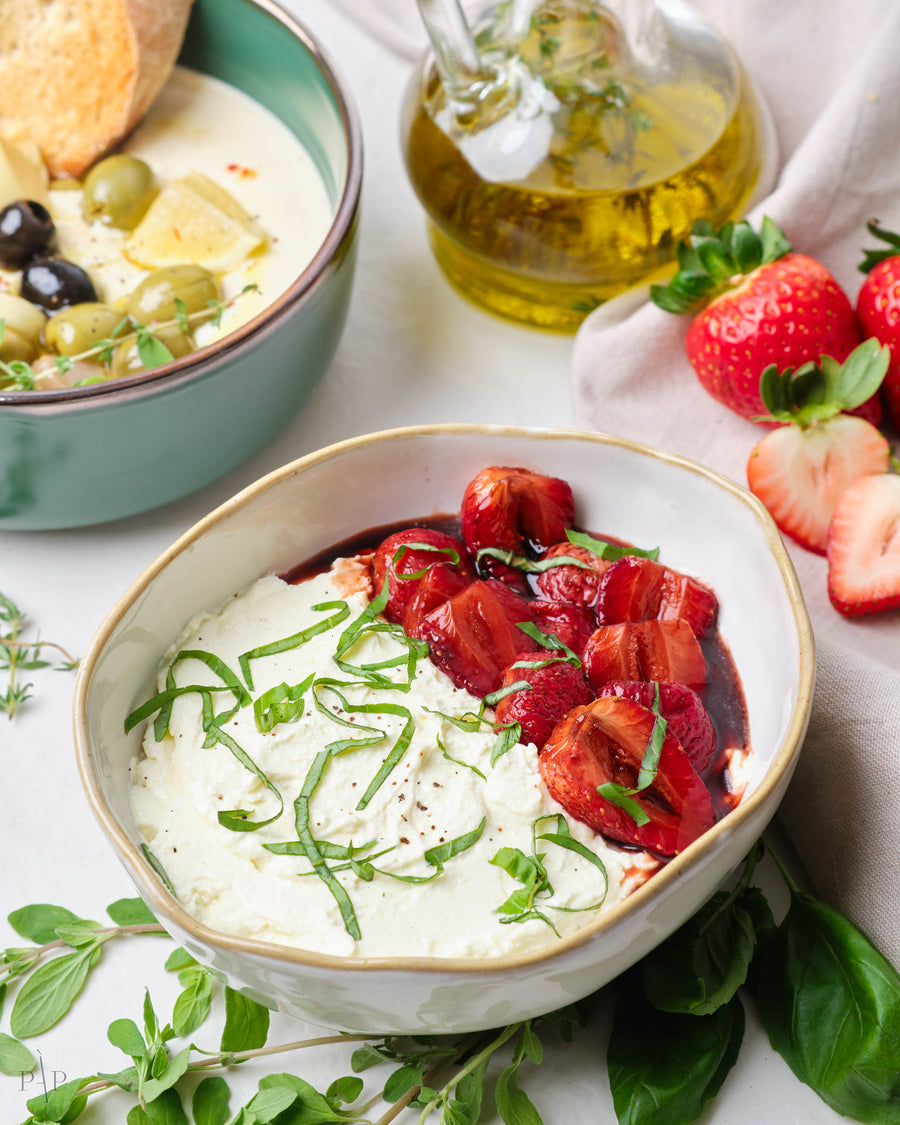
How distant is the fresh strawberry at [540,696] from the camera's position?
40.9 inches

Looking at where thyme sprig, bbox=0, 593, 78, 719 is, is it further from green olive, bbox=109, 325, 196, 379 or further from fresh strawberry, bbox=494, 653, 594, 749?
fresh strawberry, bbox=494, 653, 594, 749

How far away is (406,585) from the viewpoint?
116cm

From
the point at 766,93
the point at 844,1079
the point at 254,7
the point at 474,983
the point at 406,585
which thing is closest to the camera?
the point at 474,983

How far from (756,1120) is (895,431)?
0.82 meters

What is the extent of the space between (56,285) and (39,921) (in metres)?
0.75

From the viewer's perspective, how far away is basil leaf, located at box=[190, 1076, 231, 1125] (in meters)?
1.04

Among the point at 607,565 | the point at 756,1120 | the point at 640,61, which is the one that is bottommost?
the point at 756,1120

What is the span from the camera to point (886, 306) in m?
1.43

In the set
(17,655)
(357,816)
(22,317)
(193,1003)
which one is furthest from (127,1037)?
(22,317)

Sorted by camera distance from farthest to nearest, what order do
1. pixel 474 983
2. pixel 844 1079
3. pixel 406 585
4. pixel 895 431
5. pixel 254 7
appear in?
pixel 254 7 < pixel 895 431 < pixel 406 585 < pixel 844 1079 < pixel 474 983

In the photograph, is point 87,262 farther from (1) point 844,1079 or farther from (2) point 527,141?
(1) point 844,1079

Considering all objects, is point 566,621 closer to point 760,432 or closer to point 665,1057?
point 665,1057

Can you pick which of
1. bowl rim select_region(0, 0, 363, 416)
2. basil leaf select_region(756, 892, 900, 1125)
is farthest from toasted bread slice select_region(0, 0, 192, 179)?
basil leaf select_region(756, 892, 900, 1125)

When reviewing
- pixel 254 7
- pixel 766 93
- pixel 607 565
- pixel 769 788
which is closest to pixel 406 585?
pixel 607 565
